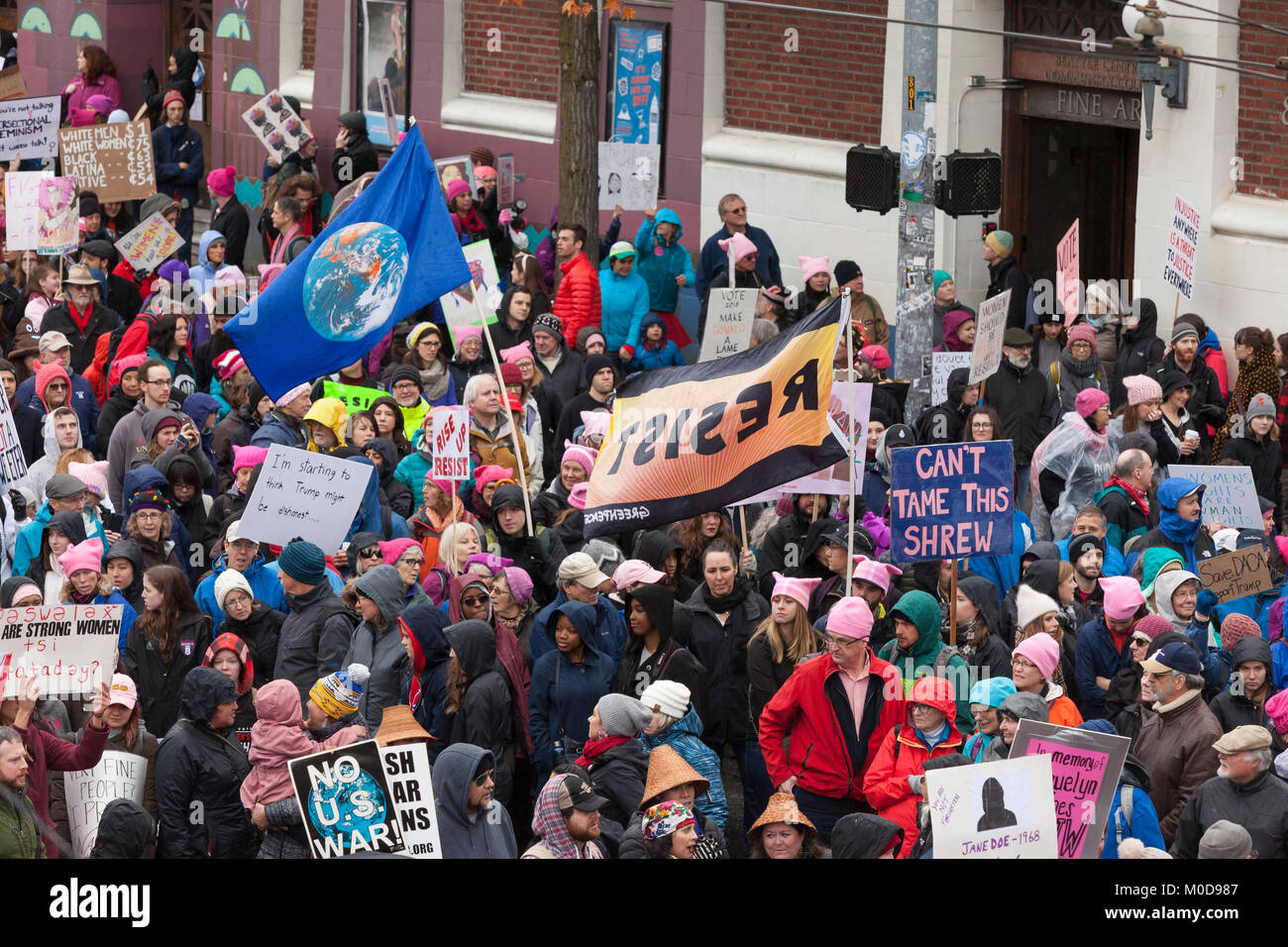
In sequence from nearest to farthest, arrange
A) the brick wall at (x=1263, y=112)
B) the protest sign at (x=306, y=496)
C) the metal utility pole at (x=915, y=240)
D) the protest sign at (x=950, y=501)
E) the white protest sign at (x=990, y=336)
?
the protest sign at (x=950, y=501) < the protest sign at (x=306, y=496) < the white protest sign at (x=990, y=336) < the metal utility pole at (x=915, y=240) < the brick wall at (x=1263, y=112)

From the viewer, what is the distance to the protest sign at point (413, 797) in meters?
6.77

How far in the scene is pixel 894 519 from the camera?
9.27 m

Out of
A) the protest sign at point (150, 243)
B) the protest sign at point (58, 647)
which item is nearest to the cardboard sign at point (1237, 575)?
the protest sign at point (58, 647)

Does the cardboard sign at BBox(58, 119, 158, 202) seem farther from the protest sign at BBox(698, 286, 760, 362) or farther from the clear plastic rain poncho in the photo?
the clear plastic rain poncho

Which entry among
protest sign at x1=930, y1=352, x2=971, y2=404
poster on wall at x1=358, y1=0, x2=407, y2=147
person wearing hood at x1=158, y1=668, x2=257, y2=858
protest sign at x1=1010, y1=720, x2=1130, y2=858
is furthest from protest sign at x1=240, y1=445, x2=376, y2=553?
poster on wall at x1=358, y1=0, x2=407, y2=147

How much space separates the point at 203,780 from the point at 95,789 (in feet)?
1.44

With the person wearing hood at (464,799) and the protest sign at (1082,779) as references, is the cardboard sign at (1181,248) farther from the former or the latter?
the person wearing hood at (464,799)

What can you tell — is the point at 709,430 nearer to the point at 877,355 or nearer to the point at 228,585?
the point at 228,585

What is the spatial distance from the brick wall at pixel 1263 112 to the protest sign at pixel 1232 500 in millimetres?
5189

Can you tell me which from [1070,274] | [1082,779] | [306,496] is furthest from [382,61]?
[1082,779]

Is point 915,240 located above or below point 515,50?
below

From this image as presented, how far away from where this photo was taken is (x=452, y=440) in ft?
34.0

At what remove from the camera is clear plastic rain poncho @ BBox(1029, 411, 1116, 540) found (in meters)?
11.8

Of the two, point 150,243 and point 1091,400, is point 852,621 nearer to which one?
point 1091,400
